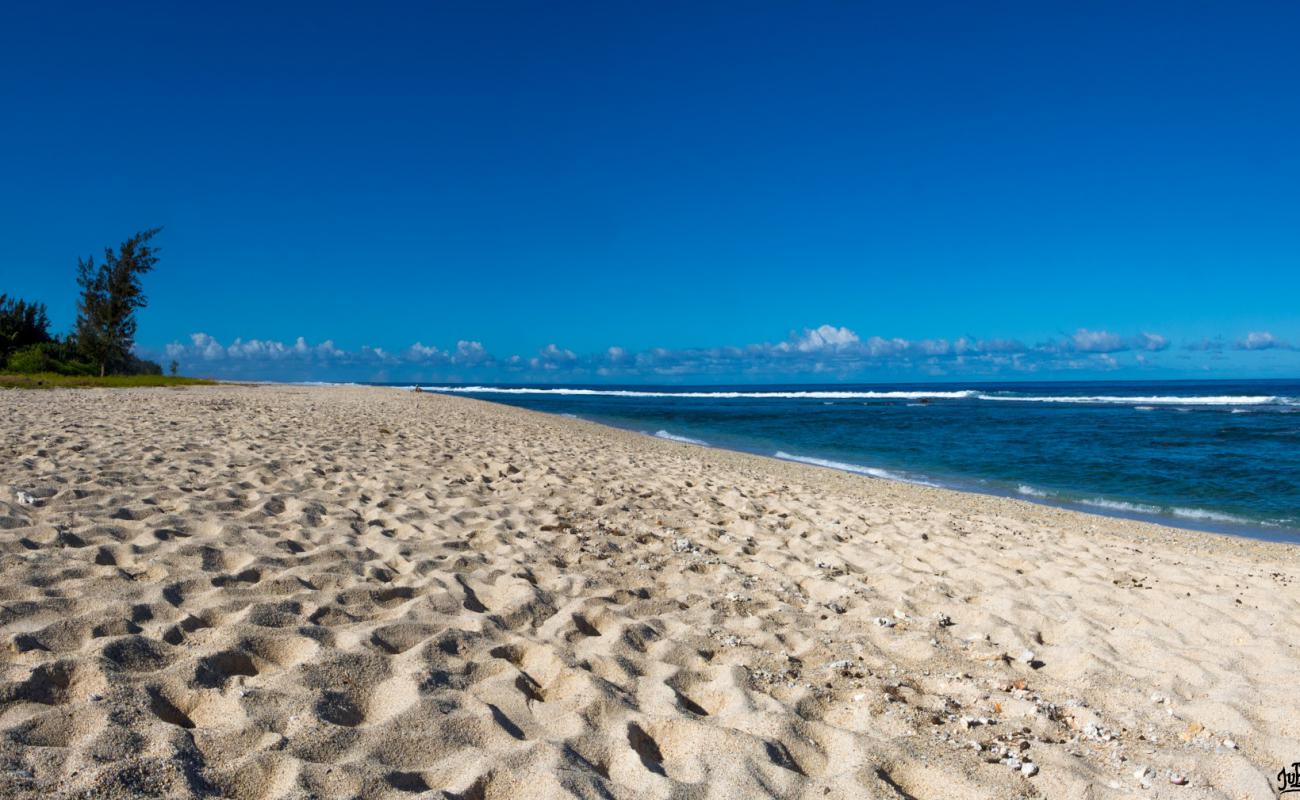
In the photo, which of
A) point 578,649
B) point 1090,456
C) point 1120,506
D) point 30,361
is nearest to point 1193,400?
point 1090,456

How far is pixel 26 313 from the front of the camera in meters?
36.1

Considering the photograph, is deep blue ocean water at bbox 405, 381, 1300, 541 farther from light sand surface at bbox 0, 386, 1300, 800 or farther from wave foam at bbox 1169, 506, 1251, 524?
light sand surface at bbox 0, 386, 1300, 800

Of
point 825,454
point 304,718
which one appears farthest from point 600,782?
point 825,454

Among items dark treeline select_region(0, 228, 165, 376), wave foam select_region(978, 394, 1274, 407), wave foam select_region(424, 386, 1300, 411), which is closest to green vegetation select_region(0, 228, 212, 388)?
dark treeline select_region(0, 228, 165, 376)

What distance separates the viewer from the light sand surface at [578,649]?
259 centimetres

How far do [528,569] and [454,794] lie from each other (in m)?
2.62

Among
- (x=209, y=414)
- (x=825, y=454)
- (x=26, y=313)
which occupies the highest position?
(x=26, y=313)

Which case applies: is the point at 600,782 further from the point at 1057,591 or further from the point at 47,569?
the point at 1057,591
